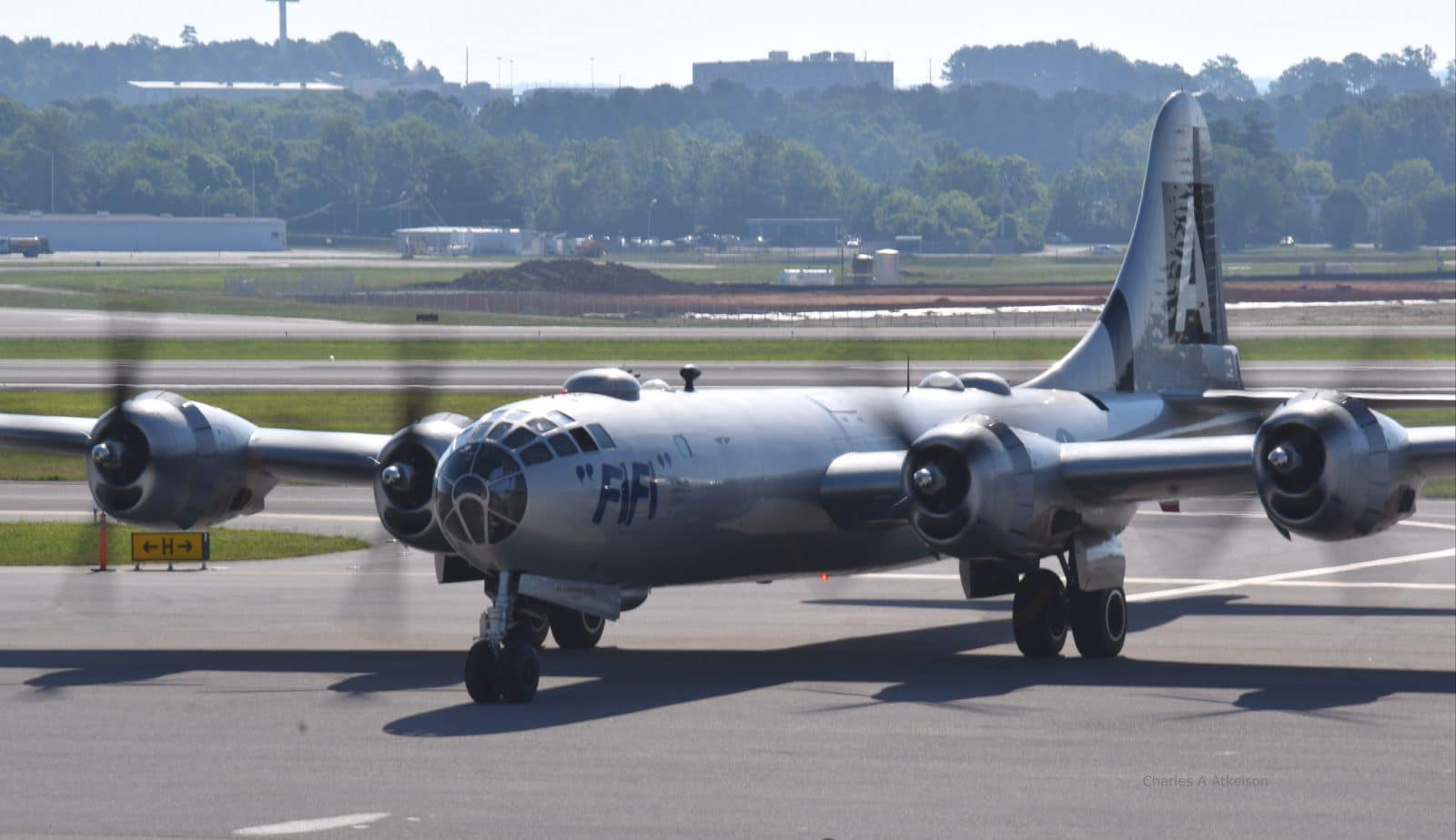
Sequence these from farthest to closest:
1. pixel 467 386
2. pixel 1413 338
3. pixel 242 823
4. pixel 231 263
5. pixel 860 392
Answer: pixel 231 263
pixel 1413 338
pixel 467 386
pixel 860 392
pixel 242 823

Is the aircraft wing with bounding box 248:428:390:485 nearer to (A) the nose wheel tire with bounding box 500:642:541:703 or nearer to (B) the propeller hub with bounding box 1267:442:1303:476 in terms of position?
(A) the nose wheel tire with bounding box 500:642:541:703

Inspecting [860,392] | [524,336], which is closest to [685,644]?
[860,392]

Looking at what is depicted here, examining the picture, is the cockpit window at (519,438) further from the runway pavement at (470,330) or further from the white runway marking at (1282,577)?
the runway pavement at (470,330)

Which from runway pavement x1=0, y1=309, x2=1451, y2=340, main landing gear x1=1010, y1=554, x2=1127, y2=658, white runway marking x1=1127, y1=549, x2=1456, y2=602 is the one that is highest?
main landing gear x1=1010, y1=554, x2=1127, y2=658

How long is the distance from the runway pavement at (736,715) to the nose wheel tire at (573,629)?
1.03ft

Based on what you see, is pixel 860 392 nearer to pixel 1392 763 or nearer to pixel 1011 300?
pixel 1392 763

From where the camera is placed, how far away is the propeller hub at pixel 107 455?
2984 centimetres

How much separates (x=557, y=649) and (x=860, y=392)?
617cm

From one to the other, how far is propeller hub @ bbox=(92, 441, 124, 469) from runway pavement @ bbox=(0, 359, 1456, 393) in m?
42.0

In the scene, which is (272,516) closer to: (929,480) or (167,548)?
(167,548)

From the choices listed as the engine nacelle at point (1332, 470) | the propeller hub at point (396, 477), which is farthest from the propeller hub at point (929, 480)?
the propeller hub at point (396, 477)

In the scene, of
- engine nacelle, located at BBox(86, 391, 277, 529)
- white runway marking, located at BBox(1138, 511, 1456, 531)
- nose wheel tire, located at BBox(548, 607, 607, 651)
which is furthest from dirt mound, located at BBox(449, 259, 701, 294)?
nose wheel tire, located at BBox(548, 607, 607, 651)

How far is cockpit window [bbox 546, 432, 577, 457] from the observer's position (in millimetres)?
25781

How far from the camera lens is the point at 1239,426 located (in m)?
35.3
